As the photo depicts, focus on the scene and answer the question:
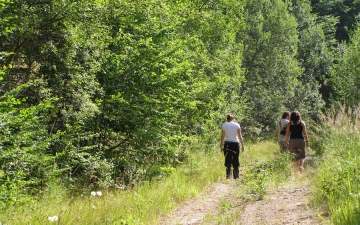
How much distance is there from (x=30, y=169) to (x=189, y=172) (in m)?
4.16

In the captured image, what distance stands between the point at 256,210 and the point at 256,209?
2.3 inches

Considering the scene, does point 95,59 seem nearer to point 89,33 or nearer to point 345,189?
point 89,33

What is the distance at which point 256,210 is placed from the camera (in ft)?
20.0

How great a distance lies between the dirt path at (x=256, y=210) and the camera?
543 cm

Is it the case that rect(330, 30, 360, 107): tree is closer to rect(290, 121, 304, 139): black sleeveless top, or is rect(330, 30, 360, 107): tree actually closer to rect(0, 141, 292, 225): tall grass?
rect(290, 121, 304, 139): black sleeveless top

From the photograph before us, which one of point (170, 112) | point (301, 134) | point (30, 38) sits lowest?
point (301, 134)

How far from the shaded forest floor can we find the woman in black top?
76.5 inches

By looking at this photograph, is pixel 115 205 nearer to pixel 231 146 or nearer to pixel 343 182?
pixel 343 182

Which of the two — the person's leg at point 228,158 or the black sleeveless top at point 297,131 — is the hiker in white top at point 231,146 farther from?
the black sleeveless top at point 297,131

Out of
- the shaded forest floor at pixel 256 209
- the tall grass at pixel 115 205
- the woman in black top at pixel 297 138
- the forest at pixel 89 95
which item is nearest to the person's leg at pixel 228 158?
the tall grass at pixel 115 205

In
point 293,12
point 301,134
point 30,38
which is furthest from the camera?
point 293,12

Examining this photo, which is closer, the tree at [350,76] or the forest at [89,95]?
the forest at [89,95]

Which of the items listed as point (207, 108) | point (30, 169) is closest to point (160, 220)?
point (30, 169)

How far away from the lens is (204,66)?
15.1 meters
